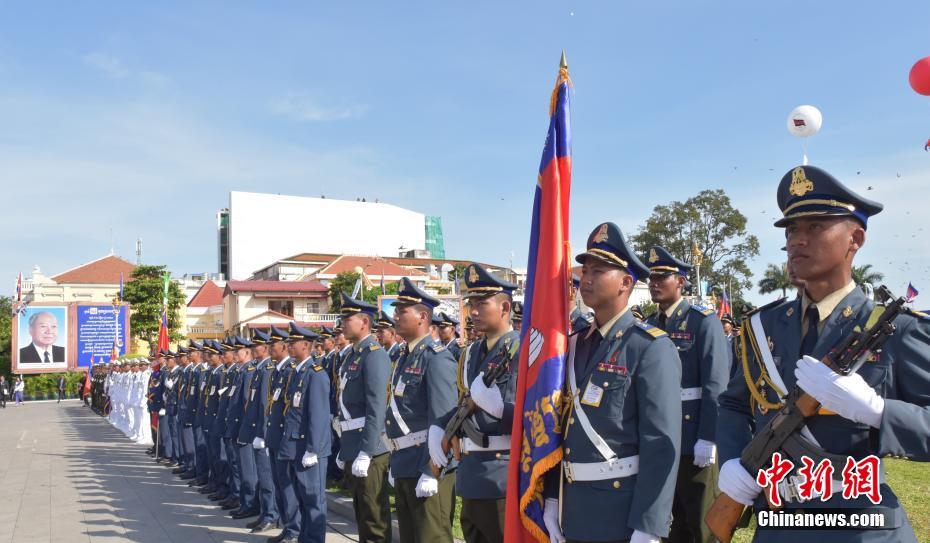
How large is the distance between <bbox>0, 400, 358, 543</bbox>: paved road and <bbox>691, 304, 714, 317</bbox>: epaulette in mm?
4515

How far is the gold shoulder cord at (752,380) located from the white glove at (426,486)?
99.9 inches

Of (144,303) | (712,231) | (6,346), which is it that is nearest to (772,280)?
(712,231)

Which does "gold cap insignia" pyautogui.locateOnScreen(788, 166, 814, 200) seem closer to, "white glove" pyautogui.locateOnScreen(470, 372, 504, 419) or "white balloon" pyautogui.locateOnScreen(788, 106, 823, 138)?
"white glove" pyautogui.locateOnScreen(470, 372, 504, 419)

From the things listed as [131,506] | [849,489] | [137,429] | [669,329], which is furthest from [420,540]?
[137,429]

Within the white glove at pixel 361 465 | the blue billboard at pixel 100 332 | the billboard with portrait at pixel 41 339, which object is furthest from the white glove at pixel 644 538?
the billboard with portrait at pixel 41 339

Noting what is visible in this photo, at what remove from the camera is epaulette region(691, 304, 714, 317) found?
5.39 meters

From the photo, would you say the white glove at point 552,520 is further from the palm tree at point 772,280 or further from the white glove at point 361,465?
the palm tree at point 772,280

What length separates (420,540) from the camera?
16.9 ft

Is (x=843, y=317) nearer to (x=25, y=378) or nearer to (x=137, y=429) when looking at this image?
(x=137, y=429)

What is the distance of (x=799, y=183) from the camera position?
8.89ft

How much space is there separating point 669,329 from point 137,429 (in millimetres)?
19755

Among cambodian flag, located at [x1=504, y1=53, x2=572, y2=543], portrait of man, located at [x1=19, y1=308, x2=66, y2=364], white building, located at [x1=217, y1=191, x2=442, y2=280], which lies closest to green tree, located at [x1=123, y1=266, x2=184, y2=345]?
portrait of man, located at [x1=19, y1=308, x2=66, y2=364]

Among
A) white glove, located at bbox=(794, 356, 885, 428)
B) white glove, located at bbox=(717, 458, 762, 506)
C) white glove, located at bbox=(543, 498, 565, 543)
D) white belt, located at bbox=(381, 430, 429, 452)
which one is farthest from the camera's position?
white belt, located at bbox=(381, 430, 429, 452)

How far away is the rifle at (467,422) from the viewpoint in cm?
429
